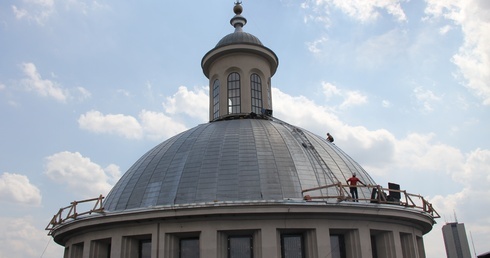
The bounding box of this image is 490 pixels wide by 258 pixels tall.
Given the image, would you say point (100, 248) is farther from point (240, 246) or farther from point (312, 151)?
point (312, 151)

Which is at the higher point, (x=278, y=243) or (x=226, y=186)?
(x=226, y=186)

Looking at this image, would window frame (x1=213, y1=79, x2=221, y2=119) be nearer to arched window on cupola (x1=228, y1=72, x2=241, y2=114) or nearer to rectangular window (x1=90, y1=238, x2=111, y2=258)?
arched window on cupola (x1=228, y1=72, x2=241, y2=114)

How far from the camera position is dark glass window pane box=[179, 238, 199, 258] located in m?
20.0

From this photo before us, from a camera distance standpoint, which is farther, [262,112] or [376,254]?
[262,112]

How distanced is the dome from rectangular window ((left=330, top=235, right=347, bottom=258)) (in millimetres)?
15364

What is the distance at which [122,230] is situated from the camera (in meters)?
20.9

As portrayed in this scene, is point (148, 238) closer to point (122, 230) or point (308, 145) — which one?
point (122, 230)

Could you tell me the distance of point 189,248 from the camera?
66.1 feet

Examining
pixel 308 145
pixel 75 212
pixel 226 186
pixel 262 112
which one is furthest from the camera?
pixel 262 112

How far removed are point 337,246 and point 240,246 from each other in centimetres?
428

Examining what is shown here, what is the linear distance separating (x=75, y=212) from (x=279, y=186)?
10.1 meters

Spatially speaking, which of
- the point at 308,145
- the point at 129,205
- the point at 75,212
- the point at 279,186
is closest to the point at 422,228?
the point at 308,145

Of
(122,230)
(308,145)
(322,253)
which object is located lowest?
(322,253)

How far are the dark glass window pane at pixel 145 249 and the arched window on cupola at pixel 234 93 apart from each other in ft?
37.1
